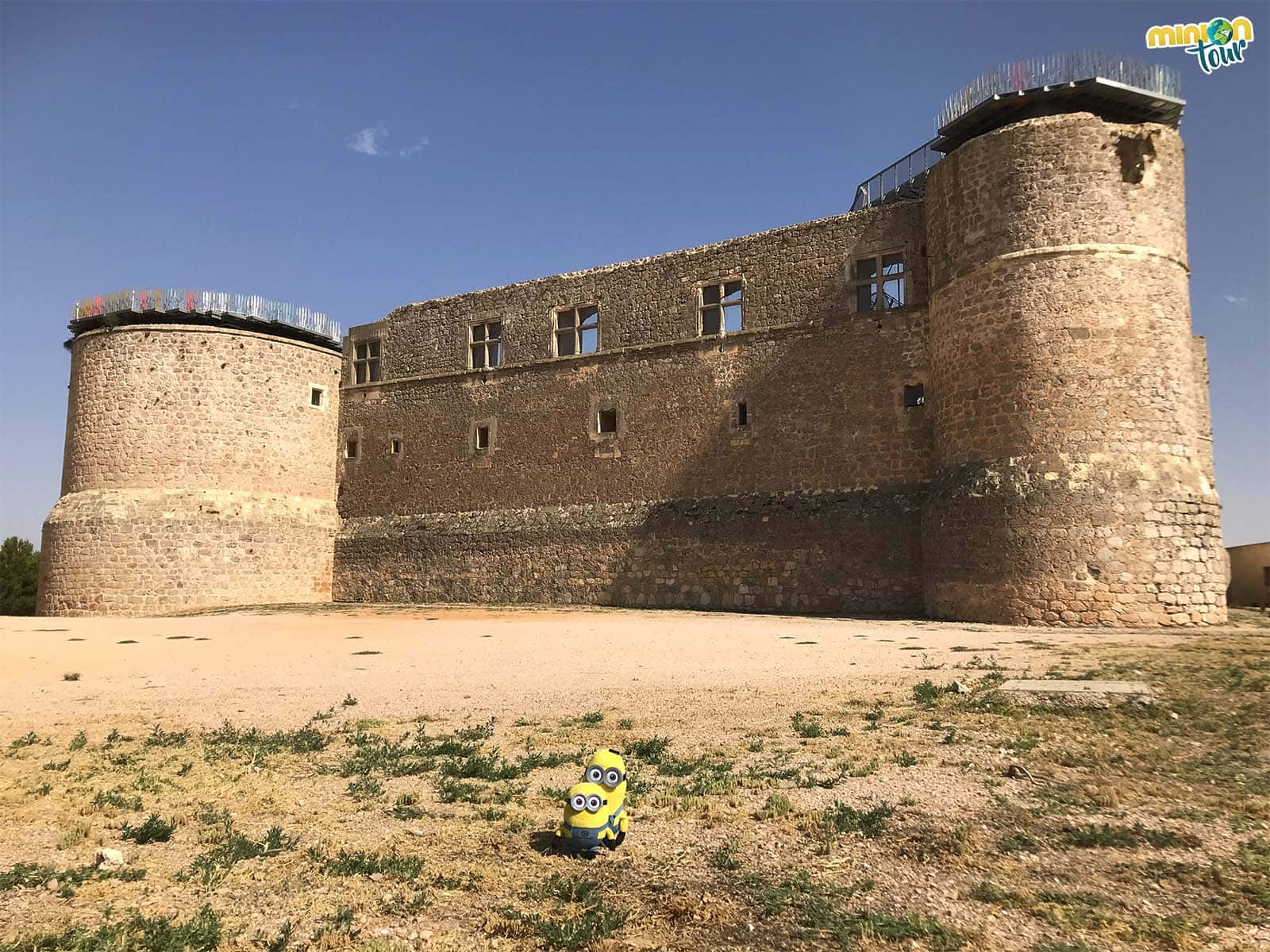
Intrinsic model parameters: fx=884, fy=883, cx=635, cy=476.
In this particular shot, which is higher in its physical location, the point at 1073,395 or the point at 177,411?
the point at 177,411

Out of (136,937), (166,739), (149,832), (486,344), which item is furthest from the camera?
(486,344)

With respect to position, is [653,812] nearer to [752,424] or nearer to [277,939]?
[277,939]

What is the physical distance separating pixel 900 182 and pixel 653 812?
23.2 meters

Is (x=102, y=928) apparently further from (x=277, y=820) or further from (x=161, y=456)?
(x=161, y=456)

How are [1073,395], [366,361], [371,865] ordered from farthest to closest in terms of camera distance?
[366,361]
[1073,395]
[371,865]

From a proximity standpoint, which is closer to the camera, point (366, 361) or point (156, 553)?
point (156, 553)

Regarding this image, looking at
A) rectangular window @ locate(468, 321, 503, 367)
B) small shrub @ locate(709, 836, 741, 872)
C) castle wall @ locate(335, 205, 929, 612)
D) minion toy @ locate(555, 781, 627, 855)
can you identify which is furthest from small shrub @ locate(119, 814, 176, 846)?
rectangular window @ locate(468, 321, 503, 367)

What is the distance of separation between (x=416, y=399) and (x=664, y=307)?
8.29 meters

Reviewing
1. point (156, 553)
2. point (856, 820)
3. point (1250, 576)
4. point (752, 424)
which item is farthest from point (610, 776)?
point (1250, 576)

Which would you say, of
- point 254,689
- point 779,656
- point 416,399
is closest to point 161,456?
point 416,399

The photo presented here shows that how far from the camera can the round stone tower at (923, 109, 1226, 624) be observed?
49.0ft

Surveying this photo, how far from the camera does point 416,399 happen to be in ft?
85.0

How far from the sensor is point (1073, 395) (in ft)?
51.0

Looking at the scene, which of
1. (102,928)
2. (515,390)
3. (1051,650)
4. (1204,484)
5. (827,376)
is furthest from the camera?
(515,390)
